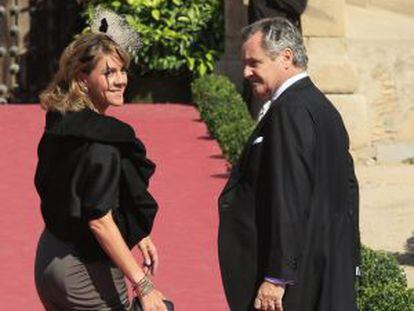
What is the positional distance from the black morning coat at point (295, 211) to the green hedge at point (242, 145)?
1620 mm

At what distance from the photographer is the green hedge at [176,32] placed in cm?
1597

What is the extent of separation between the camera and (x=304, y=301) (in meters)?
4.47

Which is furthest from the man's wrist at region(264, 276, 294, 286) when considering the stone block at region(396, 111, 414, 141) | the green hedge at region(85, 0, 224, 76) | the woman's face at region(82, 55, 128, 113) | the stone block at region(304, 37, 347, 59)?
the green hedge at region(85, 0, 224, 76)

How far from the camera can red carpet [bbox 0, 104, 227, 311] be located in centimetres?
778

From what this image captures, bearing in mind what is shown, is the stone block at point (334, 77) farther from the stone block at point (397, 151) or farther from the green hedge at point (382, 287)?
the green hedge at point (382, 287)

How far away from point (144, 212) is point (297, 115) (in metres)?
0.64

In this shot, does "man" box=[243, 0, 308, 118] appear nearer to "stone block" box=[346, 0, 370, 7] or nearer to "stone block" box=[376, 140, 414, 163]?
"stone block" box=[346, 0, 370, 7]

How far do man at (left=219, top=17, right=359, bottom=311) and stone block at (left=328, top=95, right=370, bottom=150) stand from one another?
9171 mm

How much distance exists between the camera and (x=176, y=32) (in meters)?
16.2

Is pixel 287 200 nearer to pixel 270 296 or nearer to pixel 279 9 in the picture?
pixel 270 296

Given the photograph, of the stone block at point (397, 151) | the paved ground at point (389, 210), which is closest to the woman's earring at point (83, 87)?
the paved ground at point (389, 210)

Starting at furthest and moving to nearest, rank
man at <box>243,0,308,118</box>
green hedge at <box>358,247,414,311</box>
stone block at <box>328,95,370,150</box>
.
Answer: man at <box>243,0,308,118</box> → stone block at <box>328,95,370,150</box> → green hedge at <box>358,247,414,311</box>

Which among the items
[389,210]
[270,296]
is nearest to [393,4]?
[389,210]

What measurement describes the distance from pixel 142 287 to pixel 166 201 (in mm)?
6134
